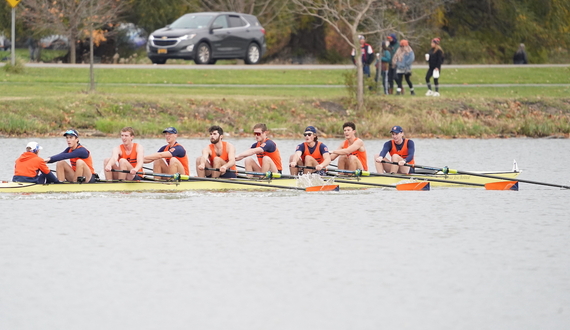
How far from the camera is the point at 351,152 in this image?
768 inches

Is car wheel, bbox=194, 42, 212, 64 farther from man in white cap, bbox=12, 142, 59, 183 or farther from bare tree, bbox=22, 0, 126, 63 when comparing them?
man in white cap, bbox=12, 142, 59, 183

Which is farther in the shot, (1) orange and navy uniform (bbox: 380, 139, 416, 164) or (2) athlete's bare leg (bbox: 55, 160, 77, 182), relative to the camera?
(1) orange and navy uniform (bbox: 380, 139, 416, 164)

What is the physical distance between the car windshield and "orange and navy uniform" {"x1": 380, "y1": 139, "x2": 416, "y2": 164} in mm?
18999

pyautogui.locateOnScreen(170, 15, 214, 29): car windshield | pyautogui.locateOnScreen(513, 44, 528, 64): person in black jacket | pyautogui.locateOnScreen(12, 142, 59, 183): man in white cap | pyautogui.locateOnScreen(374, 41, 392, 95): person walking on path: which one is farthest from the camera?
pyautogui.locateOnScreen(513, 44, 528, 64): person in black jacket

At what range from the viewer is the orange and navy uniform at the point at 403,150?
64.3ft

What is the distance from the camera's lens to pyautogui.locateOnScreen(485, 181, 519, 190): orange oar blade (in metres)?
19.3

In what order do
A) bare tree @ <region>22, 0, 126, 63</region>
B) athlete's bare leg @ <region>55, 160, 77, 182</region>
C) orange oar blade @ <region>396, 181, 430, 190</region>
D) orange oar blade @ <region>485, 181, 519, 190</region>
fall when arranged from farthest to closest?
bare tree @ <region>22, 0, 126, 63</region> → orange oar blade @ <region>485, 181, 519, 190</region> → orange oar blade @ <region>396, 181, 430, 190</region> → athlete's bare leg @ <region>55, 160, 77, 182</region>

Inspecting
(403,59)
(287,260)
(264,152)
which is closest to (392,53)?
(403,59)

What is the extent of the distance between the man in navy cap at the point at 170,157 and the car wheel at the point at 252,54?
22.1 m

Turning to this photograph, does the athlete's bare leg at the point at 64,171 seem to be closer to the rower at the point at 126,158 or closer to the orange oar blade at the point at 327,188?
the rower at the point at 126,158

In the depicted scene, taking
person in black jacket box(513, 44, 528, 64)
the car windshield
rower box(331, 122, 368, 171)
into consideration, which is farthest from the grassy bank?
person in black jacket box(513, 44, 528, 64)

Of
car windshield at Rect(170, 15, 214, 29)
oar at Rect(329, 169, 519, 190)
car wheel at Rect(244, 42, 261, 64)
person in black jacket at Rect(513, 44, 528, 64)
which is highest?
car windshield at Rect(170, 15, 214, 29)

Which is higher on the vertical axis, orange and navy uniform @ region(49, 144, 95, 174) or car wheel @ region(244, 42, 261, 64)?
car wheel @ region(244, 42, 261, 64)

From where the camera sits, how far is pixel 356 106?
102 feet
